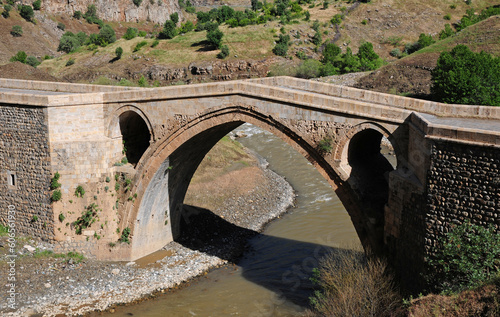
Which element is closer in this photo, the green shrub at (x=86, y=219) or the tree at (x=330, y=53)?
the green shrub at (x=86, y=219)

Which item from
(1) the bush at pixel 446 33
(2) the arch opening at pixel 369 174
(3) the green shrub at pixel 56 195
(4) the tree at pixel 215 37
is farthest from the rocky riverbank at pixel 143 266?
(1) the bush at pixel 446 33

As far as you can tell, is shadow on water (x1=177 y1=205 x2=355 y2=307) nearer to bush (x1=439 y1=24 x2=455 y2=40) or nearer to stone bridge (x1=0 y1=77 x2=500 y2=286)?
stone bridge (x1=0 y1=77 x2=500 y2=286)

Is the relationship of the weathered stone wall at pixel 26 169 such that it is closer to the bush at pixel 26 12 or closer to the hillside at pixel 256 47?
the hillside at pixel 256 47

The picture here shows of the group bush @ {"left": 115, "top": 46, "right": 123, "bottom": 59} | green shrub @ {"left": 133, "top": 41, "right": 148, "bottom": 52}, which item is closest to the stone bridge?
bush @ {"left": 115, "top": 46, "right": 123, "bottom": 59}

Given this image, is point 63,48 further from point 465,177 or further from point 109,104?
point 465,177

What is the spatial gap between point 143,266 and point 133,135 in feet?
17.4

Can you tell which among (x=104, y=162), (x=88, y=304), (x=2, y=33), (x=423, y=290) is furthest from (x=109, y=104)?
(x=2, y=33)

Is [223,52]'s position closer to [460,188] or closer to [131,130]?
[131,130]

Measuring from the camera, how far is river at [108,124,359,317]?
17.6 metres

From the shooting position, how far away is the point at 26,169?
63.3 feet

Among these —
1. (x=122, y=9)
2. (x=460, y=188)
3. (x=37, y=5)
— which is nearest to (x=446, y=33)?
(x=460, y=188)

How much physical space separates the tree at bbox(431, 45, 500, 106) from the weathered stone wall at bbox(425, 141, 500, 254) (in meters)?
20.9

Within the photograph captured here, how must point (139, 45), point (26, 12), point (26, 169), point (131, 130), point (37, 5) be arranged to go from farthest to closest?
point (37, 5), point (26, 12), point (139, 45), point (131, 130), point (26, 169)

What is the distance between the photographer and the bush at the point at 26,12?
84625 mm
